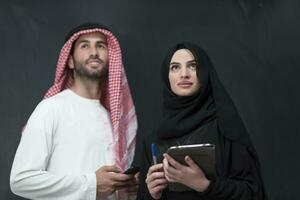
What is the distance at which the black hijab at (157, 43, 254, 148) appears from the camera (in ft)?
5.63

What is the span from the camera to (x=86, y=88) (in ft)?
7.17

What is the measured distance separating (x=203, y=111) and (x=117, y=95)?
0.51 meters

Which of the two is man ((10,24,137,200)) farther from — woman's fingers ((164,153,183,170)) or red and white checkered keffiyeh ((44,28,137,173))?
woman's fingers ((164,153,183,170))

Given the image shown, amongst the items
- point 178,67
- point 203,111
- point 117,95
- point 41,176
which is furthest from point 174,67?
point 41,176

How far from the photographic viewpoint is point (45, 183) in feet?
6.23

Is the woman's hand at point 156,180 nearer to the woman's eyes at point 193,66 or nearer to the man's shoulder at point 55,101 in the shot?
the woman's eyes at point 193,66

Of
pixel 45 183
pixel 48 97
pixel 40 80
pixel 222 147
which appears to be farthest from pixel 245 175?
pixel 40 80

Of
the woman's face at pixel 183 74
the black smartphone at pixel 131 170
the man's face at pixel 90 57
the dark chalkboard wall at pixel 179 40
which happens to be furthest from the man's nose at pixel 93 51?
the black smartphone at pixel 131 170

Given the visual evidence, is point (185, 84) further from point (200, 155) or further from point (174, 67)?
point (200, 155)

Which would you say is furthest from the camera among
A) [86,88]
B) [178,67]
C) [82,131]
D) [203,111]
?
[86,88]

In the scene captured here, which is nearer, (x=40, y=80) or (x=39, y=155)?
(x=39, y=155)

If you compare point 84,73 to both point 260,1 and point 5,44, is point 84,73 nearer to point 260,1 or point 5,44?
point 5,44

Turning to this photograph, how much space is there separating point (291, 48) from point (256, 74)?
0.68 ft

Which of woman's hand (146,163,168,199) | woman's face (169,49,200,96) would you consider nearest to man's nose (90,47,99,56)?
woman's face (169,49,200,96)
